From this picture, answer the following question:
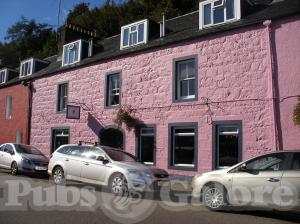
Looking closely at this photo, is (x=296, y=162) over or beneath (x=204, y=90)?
beneath

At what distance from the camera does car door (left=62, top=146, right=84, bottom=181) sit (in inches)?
530

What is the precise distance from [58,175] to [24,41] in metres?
44.5

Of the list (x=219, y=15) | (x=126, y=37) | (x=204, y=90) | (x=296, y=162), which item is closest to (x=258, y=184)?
(x=296, y=162)

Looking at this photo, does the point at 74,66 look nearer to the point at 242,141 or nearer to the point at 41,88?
the point at 41,88

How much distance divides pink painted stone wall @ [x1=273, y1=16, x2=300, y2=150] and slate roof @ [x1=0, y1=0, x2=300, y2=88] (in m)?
0.54

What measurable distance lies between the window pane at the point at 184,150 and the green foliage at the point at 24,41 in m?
38.0

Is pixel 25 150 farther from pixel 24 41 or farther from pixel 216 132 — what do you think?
pixel 24 41

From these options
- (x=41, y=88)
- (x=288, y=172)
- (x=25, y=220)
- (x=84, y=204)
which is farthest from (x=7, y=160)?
(x=288, y=172)

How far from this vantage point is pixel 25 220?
7.74m

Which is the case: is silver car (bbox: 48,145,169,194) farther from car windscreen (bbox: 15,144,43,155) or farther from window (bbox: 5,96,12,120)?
window (bbox: 5,96,12,120)

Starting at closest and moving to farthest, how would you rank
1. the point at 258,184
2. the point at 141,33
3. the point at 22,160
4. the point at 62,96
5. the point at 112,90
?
the point at 258,184 → the point at 22,160 → the point at 141,33 → the point at 112,90 → the point at 62,96

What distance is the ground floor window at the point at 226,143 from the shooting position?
1542 cm

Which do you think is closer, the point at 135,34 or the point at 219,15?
the point at 219,15

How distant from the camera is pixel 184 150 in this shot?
673 inches
